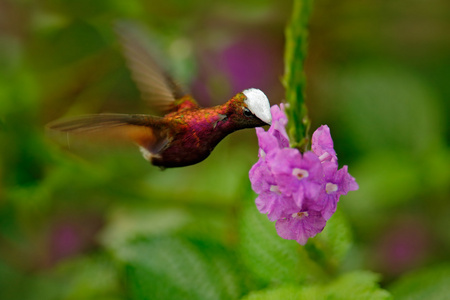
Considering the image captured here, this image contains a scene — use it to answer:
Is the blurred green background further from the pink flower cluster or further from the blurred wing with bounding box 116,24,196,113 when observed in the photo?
the pink flower cluster

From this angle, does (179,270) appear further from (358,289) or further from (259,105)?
(259,105)

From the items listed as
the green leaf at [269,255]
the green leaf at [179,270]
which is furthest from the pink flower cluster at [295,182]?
the green leaf at [179,270]

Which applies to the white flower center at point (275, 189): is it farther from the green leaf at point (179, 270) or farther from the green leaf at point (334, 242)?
the green leaf at point (179, 270)

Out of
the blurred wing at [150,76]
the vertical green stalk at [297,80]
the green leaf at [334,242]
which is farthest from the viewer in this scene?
the blurred wing at [150,76]

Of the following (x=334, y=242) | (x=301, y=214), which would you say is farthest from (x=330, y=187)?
(x=334, y=242)

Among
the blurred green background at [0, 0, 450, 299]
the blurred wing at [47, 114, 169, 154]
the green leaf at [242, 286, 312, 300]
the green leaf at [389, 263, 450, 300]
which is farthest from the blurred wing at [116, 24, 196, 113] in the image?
the green leaf at [389, 263, 450, 300]

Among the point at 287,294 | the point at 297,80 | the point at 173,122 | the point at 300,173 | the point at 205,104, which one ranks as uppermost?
the point at 205,104
